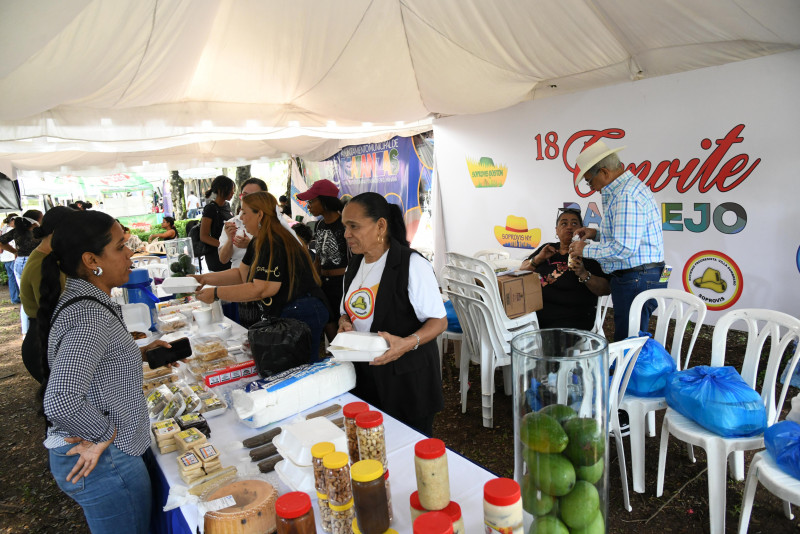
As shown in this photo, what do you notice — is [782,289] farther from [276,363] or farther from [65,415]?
[65,415]

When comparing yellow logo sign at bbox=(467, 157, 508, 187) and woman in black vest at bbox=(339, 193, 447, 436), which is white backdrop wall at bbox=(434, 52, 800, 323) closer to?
yellow logo sign at bbox=(467, 157, 508, 187)

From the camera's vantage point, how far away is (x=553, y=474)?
96 centimetres

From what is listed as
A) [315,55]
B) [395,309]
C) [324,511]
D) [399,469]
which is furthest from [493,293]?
[315,55]

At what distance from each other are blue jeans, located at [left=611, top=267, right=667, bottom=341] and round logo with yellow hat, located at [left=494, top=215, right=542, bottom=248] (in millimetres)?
2668

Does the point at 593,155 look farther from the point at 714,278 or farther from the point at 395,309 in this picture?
the point at 714,278

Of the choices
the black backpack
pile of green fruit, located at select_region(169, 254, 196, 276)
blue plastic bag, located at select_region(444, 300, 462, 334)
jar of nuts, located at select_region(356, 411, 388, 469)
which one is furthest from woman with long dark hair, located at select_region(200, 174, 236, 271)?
jar of nuts, located at select_region(356, 411, 388, 469)

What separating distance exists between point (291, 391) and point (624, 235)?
2.21m

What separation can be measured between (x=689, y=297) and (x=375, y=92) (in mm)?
3834

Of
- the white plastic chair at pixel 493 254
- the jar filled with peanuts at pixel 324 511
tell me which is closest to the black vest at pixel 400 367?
the jar filled with peanuts at pixel 324 511

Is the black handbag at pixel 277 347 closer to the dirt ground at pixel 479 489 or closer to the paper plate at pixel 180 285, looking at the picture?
the paper plate at pixel 180 285

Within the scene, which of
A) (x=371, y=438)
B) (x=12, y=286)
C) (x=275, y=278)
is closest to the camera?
(x=371, y=438)

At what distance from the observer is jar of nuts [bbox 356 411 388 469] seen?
120 centimetres

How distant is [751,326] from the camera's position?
7.51 feet

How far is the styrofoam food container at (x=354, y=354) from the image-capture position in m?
1.77
